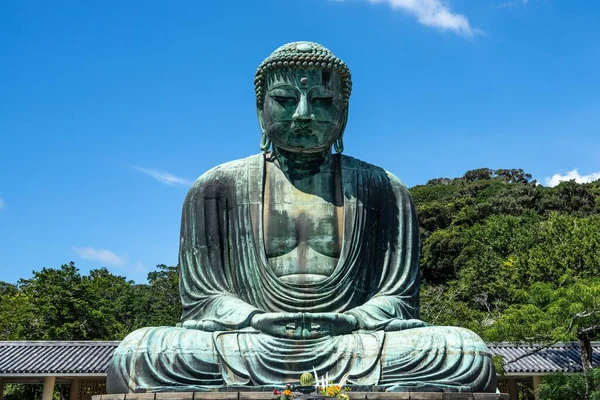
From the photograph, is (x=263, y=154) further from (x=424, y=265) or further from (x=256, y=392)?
(x=424, y=265)

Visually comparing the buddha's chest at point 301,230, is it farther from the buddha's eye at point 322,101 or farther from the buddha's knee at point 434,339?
the buddha's knee at point 434,339

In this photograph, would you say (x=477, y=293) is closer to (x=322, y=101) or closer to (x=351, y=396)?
(x=322, y=101)

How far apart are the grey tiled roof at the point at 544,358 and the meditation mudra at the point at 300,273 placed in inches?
458

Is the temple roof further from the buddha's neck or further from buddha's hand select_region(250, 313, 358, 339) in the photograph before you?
buddha's hand select_region(250, 313, 358, 339)

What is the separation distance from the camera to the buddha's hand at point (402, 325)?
7.00 metres

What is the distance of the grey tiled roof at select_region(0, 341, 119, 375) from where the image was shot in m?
19.9

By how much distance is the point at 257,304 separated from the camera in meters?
7.55

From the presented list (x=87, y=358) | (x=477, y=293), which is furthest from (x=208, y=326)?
(x=477, y=293)

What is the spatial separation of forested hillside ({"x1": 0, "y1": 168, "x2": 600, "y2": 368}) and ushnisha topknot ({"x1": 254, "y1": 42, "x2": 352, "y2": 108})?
8.86 meters

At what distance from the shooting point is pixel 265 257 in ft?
25.2

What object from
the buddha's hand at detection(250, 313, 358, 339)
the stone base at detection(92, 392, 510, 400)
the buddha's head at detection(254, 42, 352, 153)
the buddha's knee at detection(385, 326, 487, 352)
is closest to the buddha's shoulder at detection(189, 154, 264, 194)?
the buddha's head at detection(254, 42, 352, 153)

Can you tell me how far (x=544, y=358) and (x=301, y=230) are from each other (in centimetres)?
1369

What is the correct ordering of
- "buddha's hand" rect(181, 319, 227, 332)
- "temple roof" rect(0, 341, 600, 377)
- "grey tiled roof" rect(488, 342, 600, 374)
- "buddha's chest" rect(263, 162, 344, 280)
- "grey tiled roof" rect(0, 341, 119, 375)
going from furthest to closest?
"grey tiled roof" rect(0, 341, 119, 375), "temple roof" rect(0, 341, 600, 377), "grey tiled roof" rect(488, 342, 600, 374), "buddha's chest" rect(263, 162, 344, 280), "buddha's hand" rect(181, 319, 227, 332)

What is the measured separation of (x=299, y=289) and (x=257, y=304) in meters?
0.48
